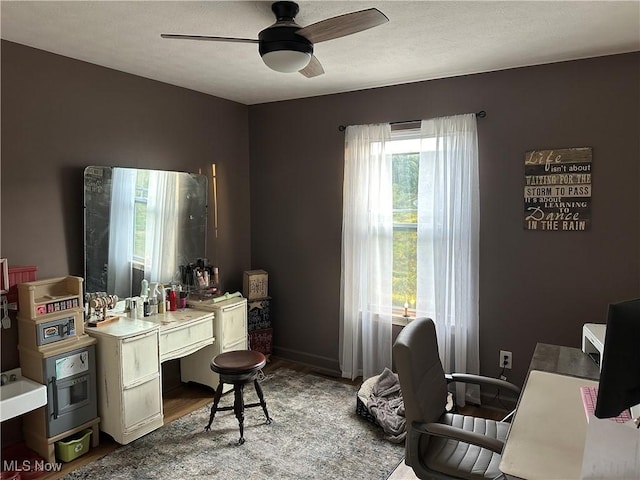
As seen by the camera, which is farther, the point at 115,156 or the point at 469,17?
the point at 115,156

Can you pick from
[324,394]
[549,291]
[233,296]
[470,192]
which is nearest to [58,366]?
[233,296]

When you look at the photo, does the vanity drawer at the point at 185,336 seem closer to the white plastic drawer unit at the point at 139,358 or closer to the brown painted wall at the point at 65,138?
the white plastic drawer unit at the point at 139,358

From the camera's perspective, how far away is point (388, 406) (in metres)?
3.18

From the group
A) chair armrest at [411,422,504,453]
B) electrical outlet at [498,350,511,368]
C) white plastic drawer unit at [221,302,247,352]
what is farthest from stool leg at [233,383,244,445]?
electrical outlet at [498,350,511,368]

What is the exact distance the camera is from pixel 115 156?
327 cm

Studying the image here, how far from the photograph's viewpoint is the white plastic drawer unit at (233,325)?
3.58m

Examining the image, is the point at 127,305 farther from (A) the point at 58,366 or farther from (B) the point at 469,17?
(B) the point at 469,17

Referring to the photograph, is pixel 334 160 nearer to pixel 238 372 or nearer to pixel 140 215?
pixel 140 215

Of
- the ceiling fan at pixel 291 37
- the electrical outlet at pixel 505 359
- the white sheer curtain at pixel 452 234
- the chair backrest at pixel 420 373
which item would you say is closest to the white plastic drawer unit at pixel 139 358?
the chair backrest at pixel 420 373

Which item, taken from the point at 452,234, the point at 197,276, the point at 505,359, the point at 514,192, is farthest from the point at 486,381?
the point at 197,276

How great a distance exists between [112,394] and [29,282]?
833 mm

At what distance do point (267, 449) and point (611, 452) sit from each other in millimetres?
2028

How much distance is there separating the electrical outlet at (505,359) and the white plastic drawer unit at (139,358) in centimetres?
242

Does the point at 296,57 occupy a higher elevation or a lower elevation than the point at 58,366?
higher
